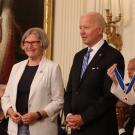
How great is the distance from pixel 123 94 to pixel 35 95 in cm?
91

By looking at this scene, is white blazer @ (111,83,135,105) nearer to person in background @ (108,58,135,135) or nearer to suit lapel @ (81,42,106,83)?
person in background @ (108,58,135,135)

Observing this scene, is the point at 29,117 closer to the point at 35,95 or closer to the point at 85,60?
the point at 35,95

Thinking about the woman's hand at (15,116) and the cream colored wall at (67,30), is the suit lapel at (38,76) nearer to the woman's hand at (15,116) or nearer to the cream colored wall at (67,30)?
the woman's hand at (15,116)

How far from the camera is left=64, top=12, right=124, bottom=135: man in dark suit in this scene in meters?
3.20

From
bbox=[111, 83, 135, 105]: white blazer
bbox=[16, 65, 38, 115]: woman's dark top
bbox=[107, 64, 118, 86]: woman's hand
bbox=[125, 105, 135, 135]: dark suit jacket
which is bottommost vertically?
bbox=[125, 105, 135, 135]: dark suit jacket

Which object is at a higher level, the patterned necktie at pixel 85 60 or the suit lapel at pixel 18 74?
the patterned necktie at pixel 85 60

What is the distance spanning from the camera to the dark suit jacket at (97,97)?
319 cm

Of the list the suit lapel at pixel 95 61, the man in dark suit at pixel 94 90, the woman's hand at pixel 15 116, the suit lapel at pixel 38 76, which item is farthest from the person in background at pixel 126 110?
the woman's hand at pixel 15 116

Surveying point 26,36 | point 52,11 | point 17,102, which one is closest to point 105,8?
point 52,11

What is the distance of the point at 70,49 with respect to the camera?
5.81 m

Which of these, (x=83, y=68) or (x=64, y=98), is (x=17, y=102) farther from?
(x=83, y=68)

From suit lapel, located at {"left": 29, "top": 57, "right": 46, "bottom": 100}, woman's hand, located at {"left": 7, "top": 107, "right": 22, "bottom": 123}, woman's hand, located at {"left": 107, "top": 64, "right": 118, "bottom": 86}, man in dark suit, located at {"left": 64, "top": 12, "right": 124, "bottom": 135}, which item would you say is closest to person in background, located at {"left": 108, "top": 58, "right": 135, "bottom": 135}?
woman's hand, located at {"left": 107, "top": 64, "right": 118, "bottom": 86}

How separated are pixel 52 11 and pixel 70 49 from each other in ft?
1.99

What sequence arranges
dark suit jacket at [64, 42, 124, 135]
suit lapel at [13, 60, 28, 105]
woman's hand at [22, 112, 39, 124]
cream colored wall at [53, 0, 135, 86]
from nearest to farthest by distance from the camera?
dark suit jacket at [64, 42, 124, 135], woman's hand at [22, 112, 39, 124], suit lapel at [13, 60, 28, 105], cream colored wall at [53, 0, 135, 86]
